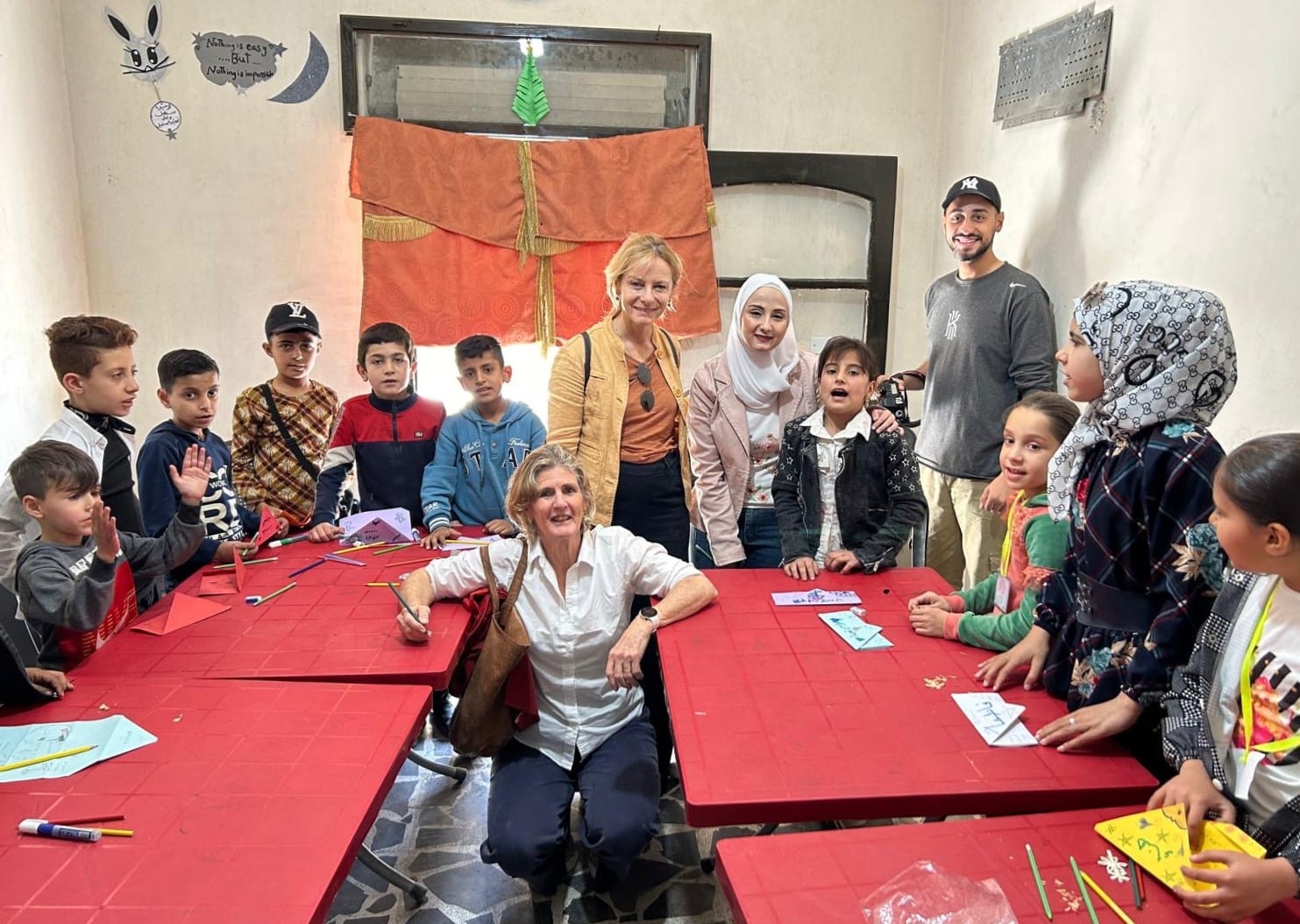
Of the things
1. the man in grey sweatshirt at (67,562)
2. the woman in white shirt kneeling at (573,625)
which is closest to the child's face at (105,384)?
the man in grey sweatshirt at (67,562)

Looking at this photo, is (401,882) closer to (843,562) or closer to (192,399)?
(843,562)

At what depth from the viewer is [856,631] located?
1.86 metres

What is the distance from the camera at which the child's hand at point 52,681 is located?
157 cm

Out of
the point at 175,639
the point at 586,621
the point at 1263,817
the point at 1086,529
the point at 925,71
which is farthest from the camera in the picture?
the point at 925,71

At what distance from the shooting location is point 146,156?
3729 mm

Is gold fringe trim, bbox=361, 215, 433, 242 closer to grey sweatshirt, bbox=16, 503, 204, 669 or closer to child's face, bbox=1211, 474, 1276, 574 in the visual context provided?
grey sweatshirt, bbox=16, 503, 204, 669

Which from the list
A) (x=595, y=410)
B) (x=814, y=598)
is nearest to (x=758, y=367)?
(x=595, y=410)

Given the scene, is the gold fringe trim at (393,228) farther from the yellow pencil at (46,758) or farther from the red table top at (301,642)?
the yellow pencil at (46,758)

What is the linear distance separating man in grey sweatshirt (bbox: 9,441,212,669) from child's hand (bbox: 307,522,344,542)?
634 mm

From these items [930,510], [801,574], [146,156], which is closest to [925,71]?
[930,510]

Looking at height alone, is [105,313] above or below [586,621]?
above

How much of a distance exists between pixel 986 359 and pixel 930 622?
4.91ft

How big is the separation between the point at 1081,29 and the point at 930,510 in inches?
71.7

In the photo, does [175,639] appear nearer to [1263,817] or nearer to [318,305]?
[1263,817]
